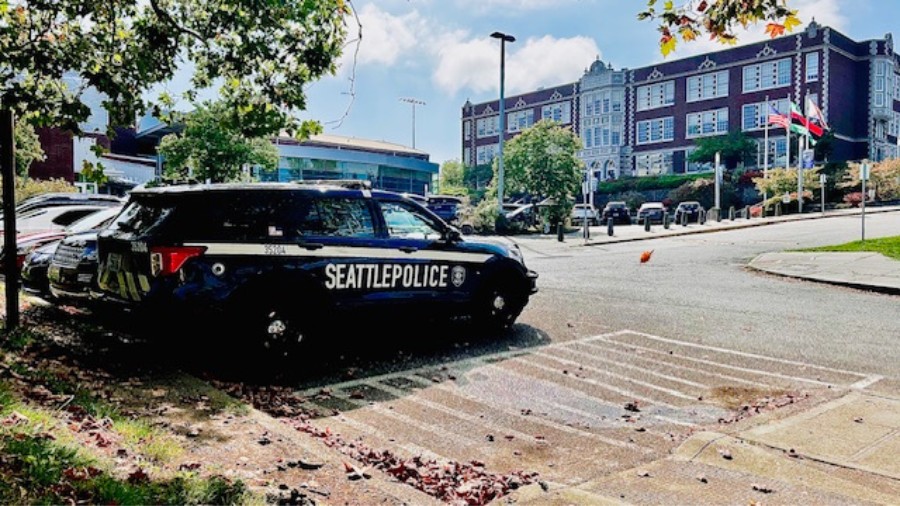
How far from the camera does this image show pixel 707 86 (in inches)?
2623

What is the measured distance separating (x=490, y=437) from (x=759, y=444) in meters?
1.90

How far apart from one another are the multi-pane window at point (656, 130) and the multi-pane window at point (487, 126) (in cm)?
2013

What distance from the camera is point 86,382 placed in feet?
19.7

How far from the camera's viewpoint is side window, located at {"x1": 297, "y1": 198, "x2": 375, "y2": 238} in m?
7.34

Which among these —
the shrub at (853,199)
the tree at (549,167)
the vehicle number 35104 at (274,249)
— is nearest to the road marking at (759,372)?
the vehicle number 35104 at (274,249)

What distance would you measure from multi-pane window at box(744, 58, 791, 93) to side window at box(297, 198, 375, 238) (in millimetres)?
61605

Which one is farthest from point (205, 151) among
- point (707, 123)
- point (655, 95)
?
point (655, 95)

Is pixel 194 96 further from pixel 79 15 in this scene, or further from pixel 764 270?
pixel 764 270

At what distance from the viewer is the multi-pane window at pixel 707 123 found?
65250mm

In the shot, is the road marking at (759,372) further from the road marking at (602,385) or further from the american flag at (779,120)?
the american flag at (779,120)

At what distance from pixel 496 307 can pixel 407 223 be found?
1719 millimetres

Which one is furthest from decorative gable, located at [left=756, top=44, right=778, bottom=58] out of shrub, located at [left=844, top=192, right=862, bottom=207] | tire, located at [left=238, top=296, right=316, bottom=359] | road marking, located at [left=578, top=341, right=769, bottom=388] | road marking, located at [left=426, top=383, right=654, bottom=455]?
road marking, located at [left=426, top=383, right=654, bottom=455]

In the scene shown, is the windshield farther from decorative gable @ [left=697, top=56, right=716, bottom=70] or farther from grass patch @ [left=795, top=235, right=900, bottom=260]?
decorative gable @ [left=697, top=56, right=716, bottom=70]

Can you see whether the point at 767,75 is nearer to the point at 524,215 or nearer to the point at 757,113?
the point at 757,113
